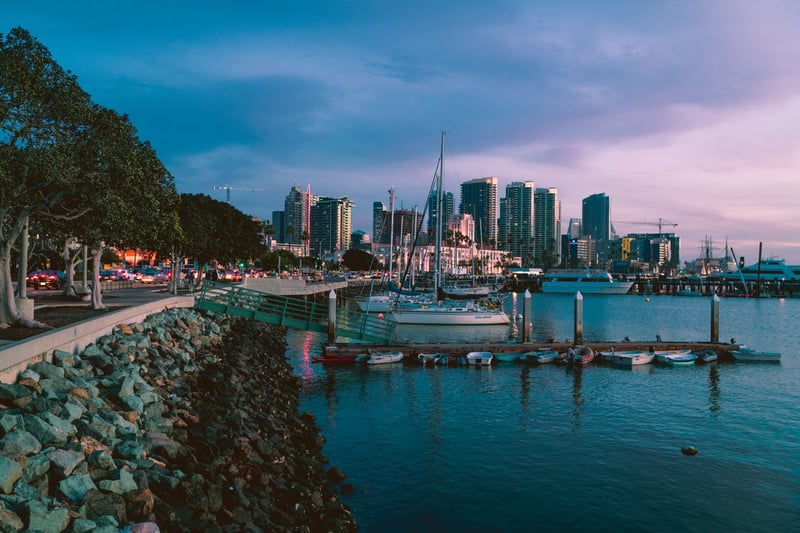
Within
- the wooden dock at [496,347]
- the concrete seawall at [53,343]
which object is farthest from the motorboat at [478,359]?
the concrete seawall at [53,343]

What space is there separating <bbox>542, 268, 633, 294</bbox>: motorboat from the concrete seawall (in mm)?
136590

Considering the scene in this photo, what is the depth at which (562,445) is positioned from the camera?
20.8 m

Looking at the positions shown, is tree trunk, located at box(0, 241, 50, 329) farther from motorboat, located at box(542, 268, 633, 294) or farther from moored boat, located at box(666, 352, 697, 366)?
motorboat, located at box(542, 268, 633, 294)

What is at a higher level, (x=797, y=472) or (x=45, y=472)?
(x=45, y=472)

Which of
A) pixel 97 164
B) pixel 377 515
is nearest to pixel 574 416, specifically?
pixel 377 515

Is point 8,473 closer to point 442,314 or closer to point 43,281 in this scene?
point 442,314

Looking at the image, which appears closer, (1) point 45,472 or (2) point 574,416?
(1) point 45,472

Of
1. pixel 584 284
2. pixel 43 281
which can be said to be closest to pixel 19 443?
pixel 43 281

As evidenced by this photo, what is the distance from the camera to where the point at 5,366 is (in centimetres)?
1353

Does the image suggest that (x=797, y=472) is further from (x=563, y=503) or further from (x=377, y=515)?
(x=377, y=515)

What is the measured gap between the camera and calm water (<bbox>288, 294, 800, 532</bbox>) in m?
15.3

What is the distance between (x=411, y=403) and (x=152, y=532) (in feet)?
58.4

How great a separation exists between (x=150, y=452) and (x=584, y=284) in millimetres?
148153

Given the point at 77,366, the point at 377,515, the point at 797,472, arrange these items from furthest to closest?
the point at 797,472 < the point at 77,366 < the point at 377,515
